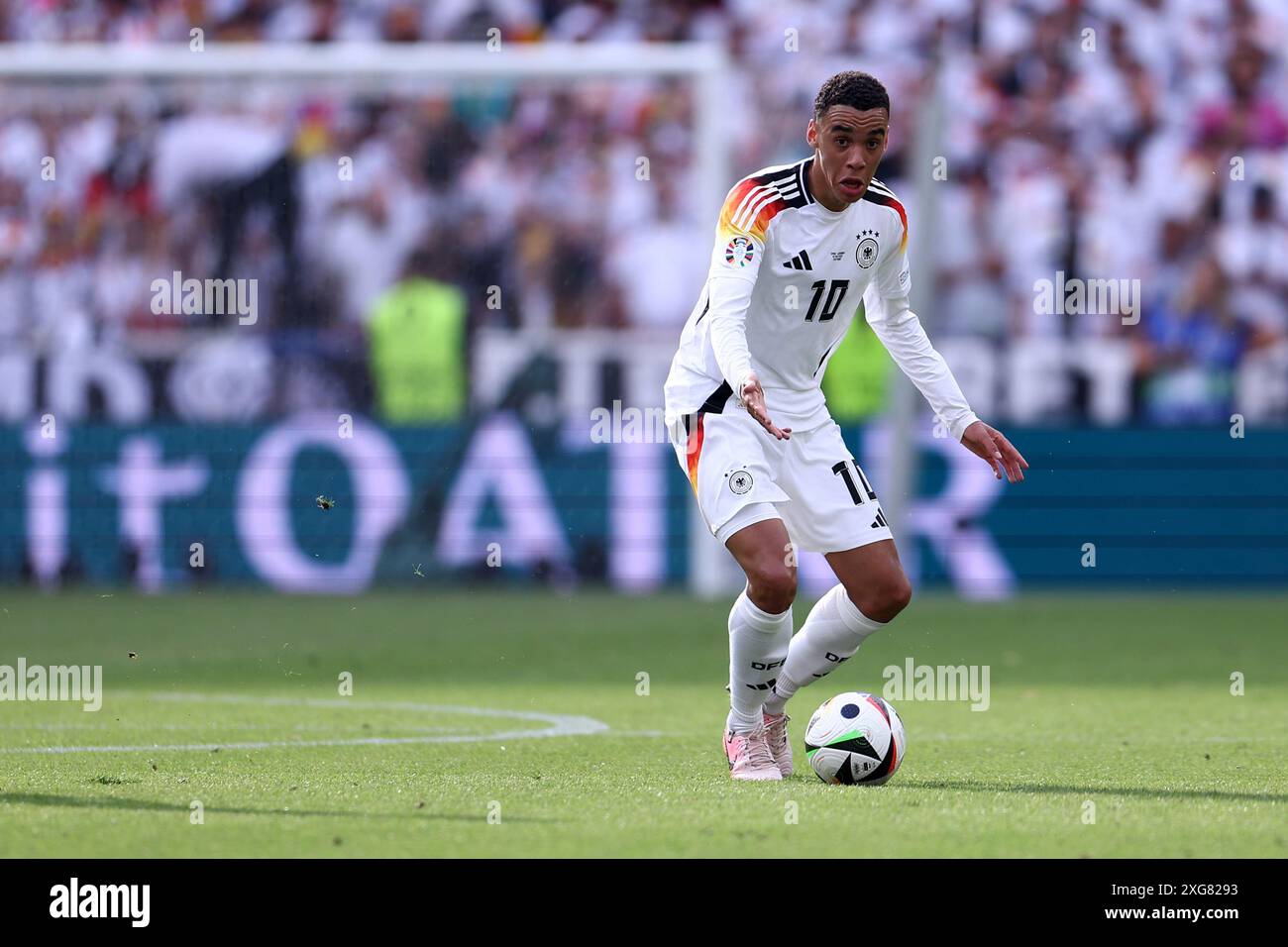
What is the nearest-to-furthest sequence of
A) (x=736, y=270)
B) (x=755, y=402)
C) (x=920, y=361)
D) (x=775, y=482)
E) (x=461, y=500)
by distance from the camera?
(x=755, y=402) < (x=736, y=270) < (x=775, y=482) < (x=920, y=361) < (x=461, y=500)

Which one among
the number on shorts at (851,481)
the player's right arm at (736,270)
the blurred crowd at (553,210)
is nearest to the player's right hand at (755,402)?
the player's right arm at (736,270)

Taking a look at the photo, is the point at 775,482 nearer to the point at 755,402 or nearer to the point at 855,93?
the point at 755,402

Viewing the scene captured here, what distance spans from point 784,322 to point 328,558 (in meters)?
9.46

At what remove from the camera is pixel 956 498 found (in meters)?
16.1

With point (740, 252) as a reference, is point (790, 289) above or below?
below

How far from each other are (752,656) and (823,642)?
27cm

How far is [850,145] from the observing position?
668 centimetres

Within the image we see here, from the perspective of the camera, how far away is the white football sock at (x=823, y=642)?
22.8 feet

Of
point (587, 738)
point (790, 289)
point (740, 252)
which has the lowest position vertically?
point (587, 738)

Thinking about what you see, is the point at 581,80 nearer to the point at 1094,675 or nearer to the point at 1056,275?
the point at 1056,275

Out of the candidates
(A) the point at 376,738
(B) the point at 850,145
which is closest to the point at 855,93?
(B) the point at 850,145

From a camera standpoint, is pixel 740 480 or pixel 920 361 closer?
pixel 740 480
